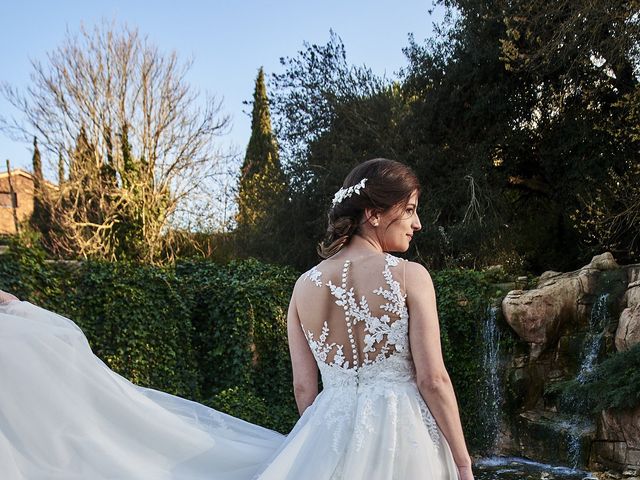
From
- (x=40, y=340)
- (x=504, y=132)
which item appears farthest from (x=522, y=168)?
(x=40, y=340)

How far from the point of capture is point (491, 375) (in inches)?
334

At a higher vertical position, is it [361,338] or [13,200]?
[13,200]

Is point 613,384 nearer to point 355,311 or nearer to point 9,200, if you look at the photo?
point 355,311

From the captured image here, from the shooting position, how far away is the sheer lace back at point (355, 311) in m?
1.76

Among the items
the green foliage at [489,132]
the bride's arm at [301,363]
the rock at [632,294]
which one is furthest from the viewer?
the green foliage at [489,132]

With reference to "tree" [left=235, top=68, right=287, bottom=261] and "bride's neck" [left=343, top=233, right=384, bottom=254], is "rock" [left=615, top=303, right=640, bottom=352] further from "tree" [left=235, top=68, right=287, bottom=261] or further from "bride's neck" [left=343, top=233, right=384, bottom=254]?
"tree" [left=235, top=68, right=287, bottom=261]

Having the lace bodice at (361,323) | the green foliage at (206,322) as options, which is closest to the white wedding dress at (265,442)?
the lace bodice at (361,323)

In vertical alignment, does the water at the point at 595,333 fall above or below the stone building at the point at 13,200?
below

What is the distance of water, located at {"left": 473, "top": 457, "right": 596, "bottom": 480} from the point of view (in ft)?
22.2

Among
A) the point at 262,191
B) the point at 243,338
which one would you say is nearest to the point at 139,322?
the point at 243,338

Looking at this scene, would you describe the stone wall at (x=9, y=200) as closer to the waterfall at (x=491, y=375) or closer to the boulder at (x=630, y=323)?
the waterfall at (x=491, y=375)

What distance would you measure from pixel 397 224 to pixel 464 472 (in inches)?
29.3

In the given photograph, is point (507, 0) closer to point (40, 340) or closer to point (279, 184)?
point (279, 184)

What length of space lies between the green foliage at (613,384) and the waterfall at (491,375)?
1.44 metres
